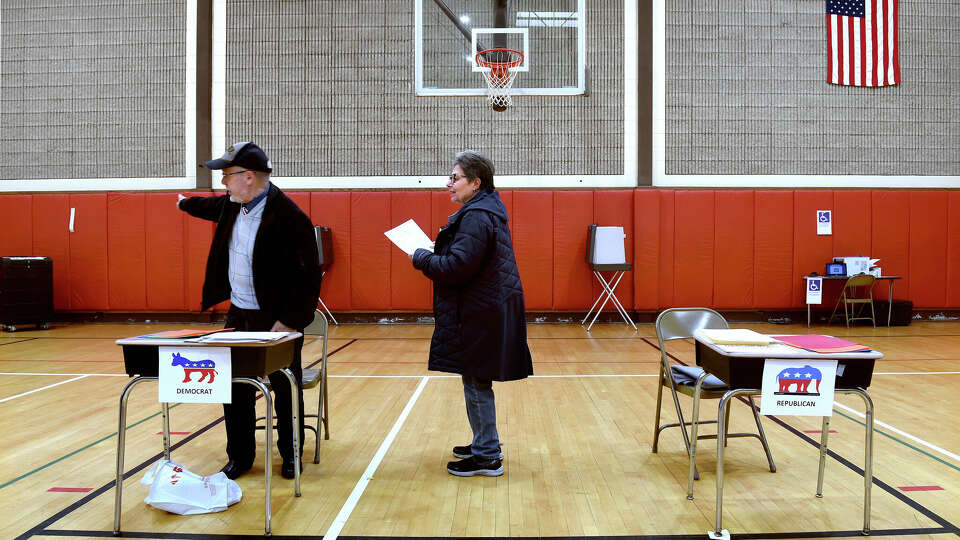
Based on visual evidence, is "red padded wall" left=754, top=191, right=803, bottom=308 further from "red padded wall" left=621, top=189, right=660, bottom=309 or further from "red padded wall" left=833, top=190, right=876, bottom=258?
"red padded wall" left=621, top=189, right=660, bottom=309

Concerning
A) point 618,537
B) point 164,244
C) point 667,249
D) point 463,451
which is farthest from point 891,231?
point 164,244

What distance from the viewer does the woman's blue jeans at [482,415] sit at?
267 centimetres

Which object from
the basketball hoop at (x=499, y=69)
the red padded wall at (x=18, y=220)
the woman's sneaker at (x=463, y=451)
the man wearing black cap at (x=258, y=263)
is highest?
the basketball hoop at (x=499, y=69)

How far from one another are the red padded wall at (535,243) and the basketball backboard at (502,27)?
1.59 m

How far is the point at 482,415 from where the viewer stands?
2.69 m

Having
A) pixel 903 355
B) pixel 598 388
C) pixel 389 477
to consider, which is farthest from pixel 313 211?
pixel 903 355

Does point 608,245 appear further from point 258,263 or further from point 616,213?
point 258,263

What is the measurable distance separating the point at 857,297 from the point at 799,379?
26.0 ft

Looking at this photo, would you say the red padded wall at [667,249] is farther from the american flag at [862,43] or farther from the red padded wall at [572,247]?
the american flag at [862,43]

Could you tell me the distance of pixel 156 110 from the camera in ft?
28.9

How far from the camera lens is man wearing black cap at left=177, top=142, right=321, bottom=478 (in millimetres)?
2578

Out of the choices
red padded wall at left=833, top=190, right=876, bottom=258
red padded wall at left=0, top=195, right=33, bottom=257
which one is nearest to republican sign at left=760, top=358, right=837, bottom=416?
red padded wall at left=833, top=190, right=876, bottom=258

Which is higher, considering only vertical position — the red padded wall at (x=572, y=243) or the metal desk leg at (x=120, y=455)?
the red padded wall at (x=572, y=243)

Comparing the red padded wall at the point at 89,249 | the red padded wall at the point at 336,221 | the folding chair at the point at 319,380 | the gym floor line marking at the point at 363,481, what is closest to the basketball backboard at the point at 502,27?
the red padded wall at the point at 336,221
